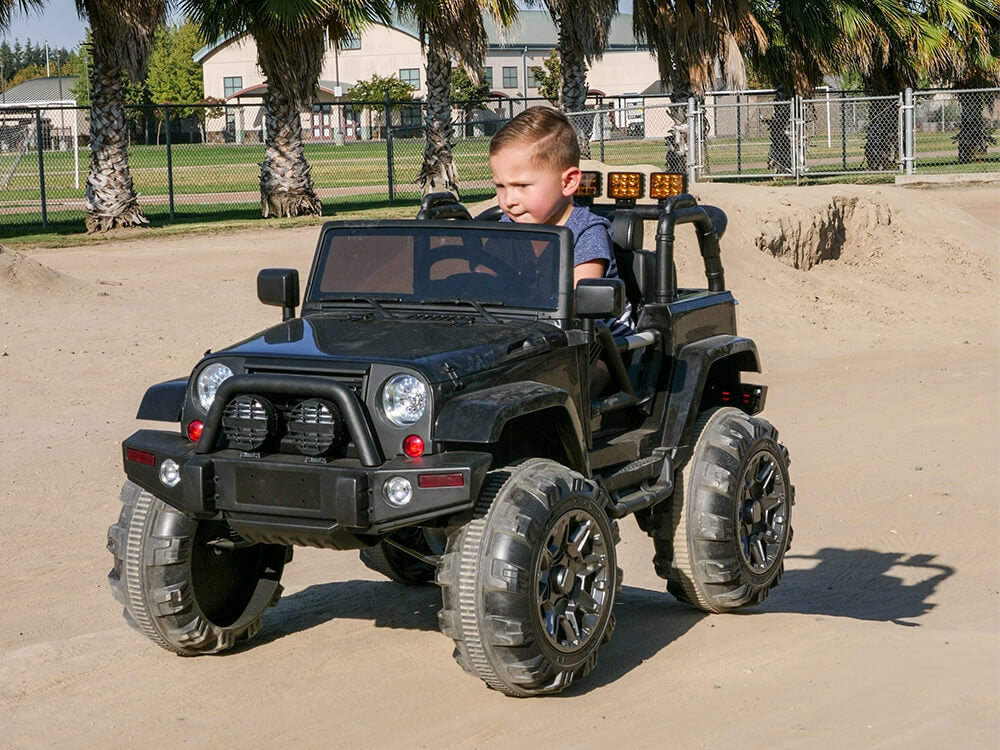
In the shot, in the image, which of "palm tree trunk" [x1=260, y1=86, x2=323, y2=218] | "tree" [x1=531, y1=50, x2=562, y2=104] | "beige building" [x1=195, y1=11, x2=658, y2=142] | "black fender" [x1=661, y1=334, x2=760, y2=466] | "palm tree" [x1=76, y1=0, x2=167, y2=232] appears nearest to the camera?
"black fender" [x1=661, y1=334, x2=760, y2=466]

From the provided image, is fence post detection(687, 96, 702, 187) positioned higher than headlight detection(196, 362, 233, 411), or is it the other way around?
fence post detection(687, 96, 702, 187)

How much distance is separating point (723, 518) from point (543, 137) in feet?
5.83

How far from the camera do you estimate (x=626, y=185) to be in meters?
6.16

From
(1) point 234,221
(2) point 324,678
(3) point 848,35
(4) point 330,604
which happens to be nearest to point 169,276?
(1) point 234,221

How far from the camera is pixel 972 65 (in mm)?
34656

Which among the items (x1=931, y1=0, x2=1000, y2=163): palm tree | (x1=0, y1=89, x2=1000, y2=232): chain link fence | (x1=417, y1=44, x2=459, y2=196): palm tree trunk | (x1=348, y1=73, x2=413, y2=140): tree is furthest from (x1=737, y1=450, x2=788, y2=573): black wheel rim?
(x1=348, y1=73, x2=413, y2=140): tree

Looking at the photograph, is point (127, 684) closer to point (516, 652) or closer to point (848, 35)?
point (516, 652)

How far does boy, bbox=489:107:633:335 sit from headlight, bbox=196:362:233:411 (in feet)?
4.49

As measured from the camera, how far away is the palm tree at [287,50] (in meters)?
21.8

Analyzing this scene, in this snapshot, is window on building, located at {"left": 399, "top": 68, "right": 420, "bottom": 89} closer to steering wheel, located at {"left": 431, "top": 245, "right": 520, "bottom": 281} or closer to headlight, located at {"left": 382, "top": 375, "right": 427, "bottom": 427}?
steering wheel, located at {"left": 431, "top": 245, "right": 520, "bottom": 281}

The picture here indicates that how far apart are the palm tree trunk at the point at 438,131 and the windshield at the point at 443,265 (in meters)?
19.9

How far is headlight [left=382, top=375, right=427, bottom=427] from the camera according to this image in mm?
4508

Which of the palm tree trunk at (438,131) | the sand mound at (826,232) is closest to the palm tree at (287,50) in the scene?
the palm tree trunk at (438,131)

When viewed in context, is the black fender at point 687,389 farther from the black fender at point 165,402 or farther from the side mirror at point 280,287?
the black fender at point 165,402
